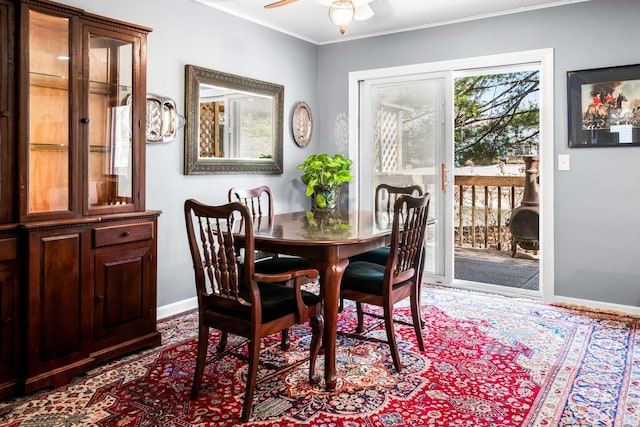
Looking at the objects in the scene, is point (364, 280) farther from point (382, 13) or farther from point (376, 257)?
point (382, 13)

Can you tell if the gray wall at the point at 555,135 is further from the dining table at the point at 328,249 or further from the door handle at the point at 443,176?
the dining table at the point at 328,249

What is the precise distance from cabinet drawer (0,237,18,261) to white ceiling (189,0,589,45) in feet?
7.94

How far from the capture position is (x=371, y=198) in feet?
16.6

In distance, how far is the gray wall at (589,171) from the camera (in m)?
3.63

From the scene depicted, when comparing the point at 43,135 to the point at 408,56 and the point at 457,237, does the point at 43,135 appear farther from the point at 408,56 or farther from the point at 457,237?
the point at 457,237

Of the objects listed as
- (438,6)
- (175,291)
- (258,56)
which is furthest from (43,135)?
(438,6)

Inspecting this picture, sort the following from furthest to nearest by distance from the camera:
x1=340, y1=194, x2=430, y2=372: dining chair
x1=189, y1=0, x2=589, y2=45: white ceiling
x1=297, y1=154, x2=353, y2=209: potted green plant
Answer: x1=297, y1=154, x2=353, y2=209: potted green plant, x1=189, y1=0, x2=589, y2=45: white ceiling, x1=340, y1=194, x2=430, y2=372: dining chair

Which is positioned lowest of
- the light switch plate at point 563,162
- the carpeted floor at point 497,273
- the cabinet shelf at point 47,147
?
the carpeted floor at point 497,273

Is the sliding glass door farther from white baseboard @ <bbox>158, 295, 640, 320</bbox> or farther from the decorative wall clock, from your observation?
white baseboard @ <bbox>158, 295, 640, 320</bbox>

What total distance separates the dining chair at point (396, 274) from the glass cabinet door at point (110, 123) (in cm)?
145

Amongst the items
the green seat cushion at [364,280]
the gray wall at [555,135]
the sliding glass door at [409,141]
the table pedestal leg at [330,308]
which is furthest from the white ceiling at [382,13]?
the table pedestal leg at [330,308]

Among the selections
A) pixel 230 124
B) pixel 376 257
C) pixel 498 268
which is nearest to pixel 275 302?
pixel 376 257

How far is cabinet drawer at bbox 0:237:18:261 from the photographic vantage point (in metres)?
2.25

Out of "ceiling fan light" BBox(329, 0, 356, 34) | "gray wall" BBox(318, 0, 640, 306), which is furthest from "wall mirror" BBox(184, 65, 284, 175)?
"gray wall" BBox(318, 0, 640, 306)
